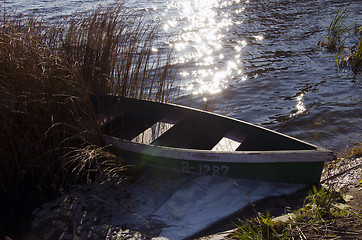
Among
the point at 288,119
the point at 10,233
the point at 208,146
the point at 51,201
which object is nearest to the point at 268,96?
the point at 288,119

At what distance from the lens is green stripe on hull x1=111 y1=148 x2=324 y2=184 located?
3.83m

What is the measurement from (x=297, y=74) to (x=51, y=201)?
5919mm

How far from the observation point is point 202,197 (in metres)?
4.03

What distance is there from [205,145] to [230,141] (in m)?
0.59

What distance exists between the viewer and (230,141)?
4297 millimetres

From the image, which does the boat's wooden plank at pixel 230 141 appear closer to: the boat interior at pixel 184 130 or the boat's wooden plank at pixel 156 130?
the boat interior at pixel 184 130

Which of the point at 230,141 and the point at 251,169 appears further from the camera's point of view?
the point at 230,141

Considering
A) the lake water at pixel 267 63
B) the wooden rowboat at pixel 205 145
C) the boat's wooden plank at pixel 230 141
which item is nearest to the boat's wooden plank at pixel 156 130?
the wooden rowboat at pixel 205 145

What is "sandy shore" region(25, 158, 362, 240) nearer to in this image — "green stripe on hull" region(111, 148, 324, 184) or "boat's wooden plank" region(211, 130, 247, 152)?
"green stripe on hull" region(111, 148, 324, 184)

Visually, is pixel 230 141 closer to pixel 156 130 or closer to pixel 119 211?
pixel 156 130

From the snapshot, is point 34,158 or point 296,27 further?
point 296,27

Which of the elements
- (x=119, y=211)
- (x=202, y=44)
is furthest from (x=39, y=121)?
(x=202, y=44)

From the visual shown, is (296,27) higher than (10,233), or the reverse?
(296,27)

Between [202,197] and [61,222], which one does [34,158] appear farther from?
[202,197]
